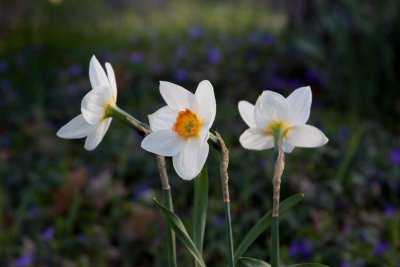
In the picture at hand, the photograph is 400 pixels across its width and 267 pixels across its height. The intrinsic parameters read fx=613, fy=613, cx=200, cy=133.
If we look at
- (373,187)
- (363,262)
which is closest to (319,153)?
(373,187)

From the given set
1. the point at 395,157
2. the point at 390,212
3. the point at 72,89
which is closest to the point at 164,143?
the point at 390,212

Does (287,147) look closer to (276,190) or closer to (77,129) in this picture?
(276,190)

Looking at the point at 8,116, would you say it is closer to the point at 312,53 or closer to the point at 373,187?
the point at 312,53

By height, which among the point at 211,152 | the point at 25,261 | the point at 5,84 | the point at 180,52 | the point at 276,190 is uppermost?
the point at 276,190

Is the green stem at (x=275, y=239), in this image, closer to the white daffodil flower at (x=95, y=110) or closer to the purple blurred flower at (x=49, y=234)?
the white daffodil flower at (x=95, y=110)

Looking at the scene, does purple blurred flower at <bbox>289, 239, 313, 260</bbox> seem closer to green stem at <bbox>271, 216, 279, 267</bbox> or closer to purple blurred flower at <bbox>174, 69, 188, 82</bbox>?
green stem at <bbox>271, 216, 279, 267</bbox>

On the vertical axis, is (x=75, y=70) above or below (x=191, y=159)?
below
